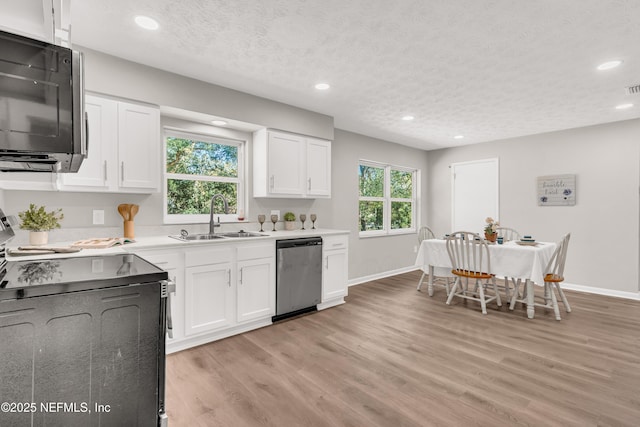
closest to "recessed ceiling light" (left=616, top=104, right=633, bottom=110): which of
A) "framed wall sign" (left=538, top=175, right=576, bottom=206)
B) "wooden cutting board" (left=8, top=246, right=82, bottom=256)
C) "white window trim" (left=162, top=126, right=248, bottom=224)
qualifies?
"framed wall sign" (left=538, top=175, right=576, bottom=206)

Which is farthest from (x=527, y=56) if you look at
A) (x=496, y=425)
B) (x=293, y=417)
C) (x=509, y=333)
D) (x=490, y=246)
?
(x=293, y=417)

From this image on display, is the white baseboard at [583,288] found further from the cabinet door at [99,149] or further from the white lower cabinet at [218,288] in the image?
the cabinet door at [99,149]

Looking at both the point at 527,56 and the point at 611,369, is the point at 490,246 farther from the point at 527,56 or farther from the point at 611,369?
the point at 527,56

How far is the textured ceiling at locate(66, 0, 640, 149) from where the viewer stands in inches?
80.5

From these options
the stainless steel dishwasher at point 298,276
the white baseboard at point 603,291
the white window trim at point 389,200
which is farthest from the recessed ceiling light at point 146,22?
the white baseboard at point 603,291

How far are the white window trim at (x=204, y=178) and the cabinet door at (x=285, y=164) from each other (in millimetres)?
378

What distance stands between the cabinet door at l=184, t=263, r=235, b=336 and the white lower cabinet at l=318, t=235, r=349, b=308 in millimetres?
1221

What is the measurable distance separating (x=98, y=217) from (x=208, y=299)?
1.19 metres

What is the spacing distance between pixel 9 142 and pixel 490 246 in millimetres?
4178

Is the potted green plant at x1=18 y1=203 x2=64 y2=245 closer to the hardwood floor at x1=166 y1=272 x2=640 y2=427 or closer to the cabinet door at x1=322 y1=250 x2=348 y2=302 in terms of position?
the hardwood floor at x1=166 y1=272 x2=640 y2=427

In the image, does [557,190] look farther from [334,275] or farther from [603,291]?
[334,275]

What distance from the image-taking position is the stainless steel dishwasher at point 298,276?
11.1 feet

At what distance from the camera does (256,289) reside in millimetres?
3199

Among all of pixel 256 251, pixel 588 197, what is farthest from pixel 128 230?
pixel 588 197
